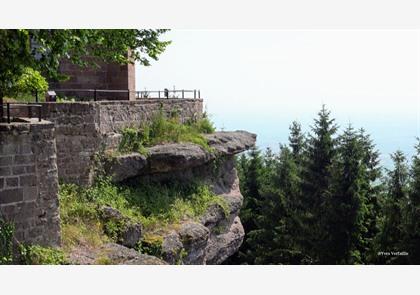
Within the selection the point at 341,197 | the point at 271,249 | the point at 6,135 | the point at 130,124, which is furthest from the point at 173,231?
the point at 271,249

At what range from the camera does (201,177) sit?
1972 centimetres

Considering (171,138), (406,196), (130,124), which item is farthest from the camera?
(406,196)

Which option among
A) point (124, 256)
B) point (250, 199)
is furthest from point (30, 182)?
point (250, 199)

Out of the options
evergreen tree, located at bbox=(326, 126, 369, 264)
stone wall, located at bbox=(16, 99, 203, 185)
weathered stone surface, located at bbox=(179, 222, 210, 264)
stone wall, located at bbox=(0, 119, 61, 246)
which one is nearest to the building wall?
stone wall, located at bbox=(16, 99, 203, 185)

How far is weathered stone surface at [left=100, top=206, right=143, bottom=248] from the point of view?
1373cm

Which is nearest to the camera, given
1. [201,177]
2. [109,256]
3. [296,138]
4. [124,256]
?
[109,256]

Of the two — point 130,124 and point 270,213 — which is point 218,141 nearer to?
point 130,124

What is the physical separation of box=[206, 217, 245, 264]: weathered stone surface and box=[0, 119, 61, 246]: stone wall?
26.7 feet

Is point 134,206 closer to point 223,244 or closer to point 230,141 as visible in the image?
point 223,244

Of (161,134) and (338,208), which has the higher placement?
(161,134)

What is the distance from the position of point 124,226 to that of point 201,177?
618cm

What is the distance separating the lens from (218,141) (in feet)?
68.5

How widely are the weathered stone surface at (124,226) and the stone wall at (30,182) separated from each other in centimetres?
235

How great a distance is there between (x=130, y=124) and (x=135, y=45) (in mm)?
3420
